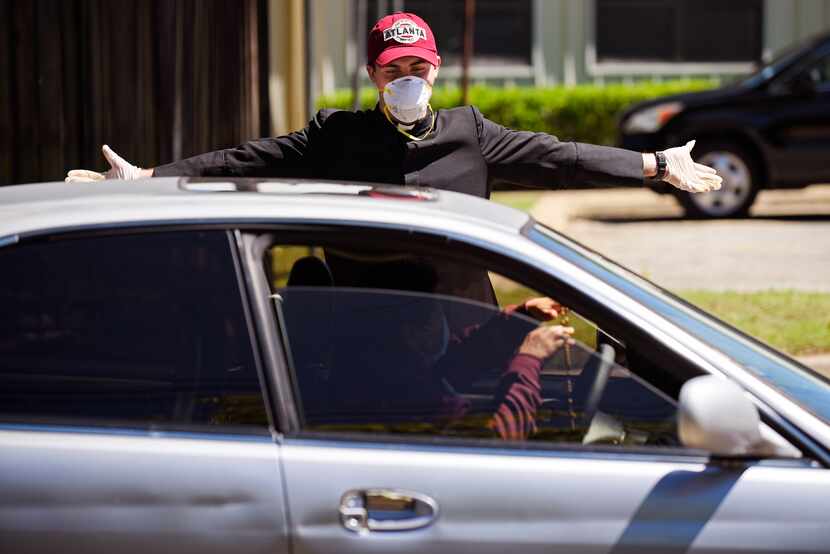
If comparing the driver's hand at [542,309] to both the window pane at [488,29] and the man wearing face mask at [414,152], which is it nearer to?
the man wearing face mask at [414,152]

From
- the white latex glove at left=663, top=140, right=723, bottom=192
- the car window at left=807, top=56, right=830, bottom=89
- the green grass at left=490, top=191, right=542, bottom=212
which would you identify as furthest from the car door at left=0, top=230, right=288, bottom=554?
the green grass at left=490, top=191, right=542, bottom=212

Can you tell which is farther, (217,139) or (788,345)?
(217,139)

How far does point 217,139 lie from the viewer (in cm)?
1057

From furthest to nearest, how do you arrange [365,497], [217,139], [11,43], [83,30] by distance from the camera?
1. [217,139]
2. [83,30]
3. [11,43]
4. [365,497]

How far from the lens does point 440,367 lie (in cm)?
322

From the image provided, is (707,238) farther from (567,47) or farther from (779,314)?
(567,47)

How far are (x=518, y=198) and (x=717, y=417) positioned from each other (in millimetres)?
15314

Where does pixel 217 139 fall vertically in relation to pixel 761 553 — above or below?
above

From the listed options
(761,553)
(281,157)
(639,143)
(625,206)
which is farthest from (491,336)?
(625,206)

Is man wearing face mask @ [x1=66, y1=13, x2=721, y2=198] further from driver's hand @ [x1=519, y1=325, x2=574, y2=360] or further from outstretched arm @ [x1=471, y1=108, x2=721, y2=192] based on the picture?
driver's hand @ [x1=519, y1=325, x2=574, y2=360]

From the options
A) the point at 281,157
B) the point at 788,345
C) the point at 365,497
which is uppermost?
the point at 281,157

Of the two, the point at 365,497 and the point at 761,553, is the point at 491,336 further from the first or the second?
the point at 761,553

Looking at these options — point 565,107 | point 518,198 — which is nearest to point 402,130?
point 518,198

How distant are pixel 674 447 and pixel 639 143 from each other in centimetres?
1279
